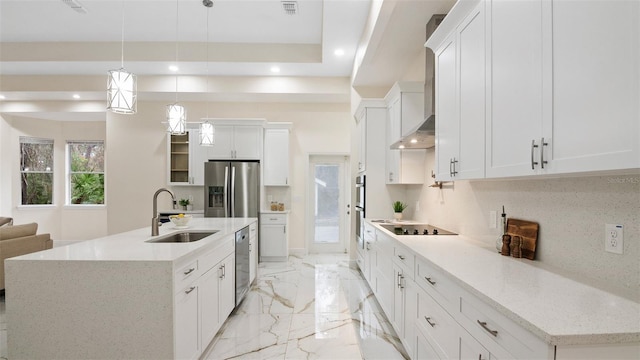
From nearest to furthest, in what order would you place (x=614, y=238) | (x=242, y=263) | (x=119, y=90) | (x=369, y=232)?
(x=614, y=238), (x=119, y=90), (x=242, y=263), (x=369, y=232)

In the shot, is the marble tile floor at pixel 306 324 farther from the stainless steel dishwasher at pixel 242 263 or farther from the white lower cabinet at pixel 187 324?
the white lower cabinet at pixel 187 324

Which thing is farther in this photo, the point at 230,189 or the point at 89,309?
the point at 230,189

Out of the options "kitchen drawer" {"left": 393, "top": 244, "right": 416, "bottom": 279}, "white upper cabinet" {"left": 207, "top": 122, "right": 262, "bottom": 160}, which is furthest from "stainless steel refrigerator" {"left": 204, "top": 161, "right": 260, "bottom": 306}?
"kitchen drawer" {"left": 393, "top": 244, "right": 416, "bottom": 279}

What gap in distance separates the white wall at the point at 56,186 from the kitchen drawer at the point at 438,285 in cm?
760

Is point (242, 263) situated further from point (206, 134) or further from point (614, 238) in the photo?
point (614, 238)

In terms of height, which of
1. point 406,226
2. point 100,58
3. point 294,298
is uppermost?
point 100,58

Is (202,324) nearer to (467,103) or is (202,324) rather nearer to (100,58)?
(467,103)

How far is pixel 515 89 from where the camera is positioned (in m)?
1.36

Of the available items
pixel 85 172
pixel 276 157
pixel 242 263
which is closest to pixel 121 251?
pixel 242 263

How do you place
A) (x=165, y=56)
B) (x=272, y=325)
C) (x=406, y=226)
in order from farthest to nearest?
(x=165, y=56) < (x=406, y=226) < (x=272, y=325)

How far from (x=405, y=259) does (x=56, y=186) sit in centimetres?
825

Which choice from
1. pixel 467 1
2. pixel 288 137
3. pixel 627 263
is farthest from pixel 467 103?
pixel 288 137

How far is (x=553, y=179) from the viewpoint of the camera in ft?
5.00

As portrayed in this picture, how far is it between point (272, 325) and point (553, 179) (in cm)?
256
